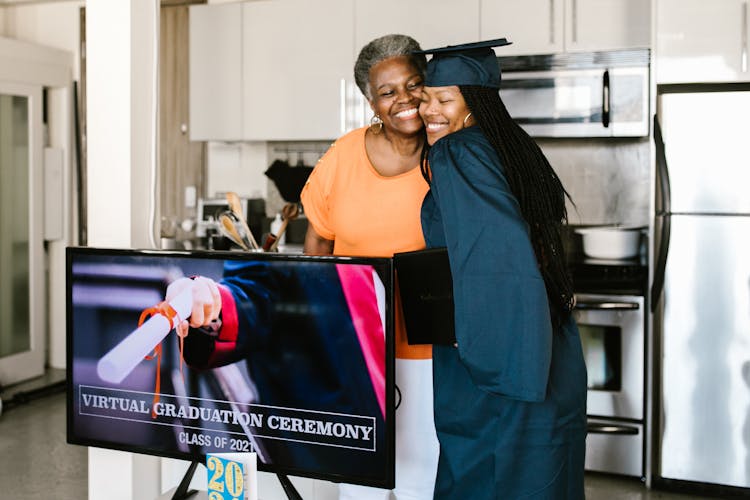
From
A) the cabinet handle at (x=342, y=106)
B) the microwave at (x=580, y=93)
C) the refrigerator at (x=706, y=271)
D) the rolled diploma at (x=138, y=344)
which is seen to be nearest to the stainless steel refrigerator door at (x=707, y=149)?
the refrigerator at (x=706, y=271)

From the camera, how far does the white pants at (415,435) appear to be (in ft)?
6.53

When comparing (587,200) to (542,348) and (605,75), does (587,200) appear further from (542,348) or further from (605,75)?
(542,348)

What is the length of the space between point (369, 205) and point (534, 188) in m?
0.48

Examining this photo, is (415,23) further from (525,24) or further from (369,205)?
(369,205)

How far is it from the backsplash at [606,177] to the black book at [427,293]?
2.61 meters

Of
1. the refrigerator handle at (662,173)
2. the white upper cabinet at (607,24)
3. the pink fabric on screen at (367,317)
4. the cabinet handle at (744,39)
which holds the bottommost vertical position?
the pink fabric on screen at (367,317)

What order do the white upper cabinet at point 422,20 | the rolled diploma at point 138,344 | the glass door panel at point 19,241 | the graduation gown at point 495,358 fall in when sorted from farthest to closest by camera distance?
the glass door panel at point 19,241 < the white upper cabinet at point 422,20 < the rolled diploma at point 138,344 < the graduation gown at point 495,358

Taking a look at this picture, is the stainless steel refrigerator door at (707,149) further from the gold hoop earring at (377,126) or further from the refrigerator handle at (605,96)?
the gold hoop earring at (377,126)

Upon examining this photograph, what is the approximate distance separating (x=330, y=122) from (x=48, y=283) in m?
2.46

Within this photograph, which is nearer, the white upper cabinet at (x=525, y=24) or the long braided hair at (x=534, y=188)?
the long braided hair at (x=534, y=188)

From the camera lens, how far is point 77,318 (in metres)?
A: 2.00

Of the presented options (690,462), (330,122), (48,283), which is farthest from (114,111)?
(48,283)

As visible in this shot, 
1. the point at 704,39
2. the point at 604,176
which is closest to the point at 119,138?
the point at 704,39

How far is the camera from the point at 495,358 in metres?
1.66
